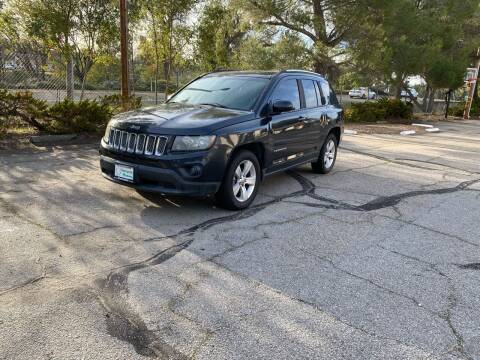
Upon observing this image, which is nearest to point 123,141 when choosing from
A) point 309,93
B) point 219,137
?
point 219,137

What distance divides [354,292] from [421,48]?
63.3ft

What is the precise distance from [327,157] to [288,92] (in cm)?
199

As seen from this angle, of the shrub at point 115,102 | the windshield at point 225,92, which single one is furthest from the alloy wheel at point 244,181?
the shrub at point 115,102

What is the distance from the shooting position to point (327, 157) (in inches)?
317

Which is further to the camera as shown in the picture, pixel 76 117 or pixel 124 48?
pixel 124 48

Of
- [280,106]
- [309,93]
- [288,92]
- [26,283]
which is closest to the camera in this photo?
[26,283]

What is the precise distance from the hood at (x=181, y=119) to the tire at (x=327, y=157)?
259 cm

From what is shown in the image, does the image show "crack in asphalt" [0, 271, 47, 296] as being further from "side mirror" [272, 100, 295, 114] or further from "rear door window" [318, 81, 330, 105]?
"rear door window" [318, 81, 330, 105]

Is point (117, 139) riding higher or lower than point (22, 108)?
lower

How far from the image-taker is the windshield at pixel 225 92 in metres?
5.89

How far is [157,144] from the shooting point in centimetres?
489

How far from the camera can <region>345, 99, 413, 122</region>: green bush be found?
19.8 meters

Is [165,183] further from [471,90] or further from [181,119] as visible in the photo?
→ [471,90]

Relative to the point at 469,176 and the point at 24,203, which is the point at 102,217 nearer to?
the point at 24,203
